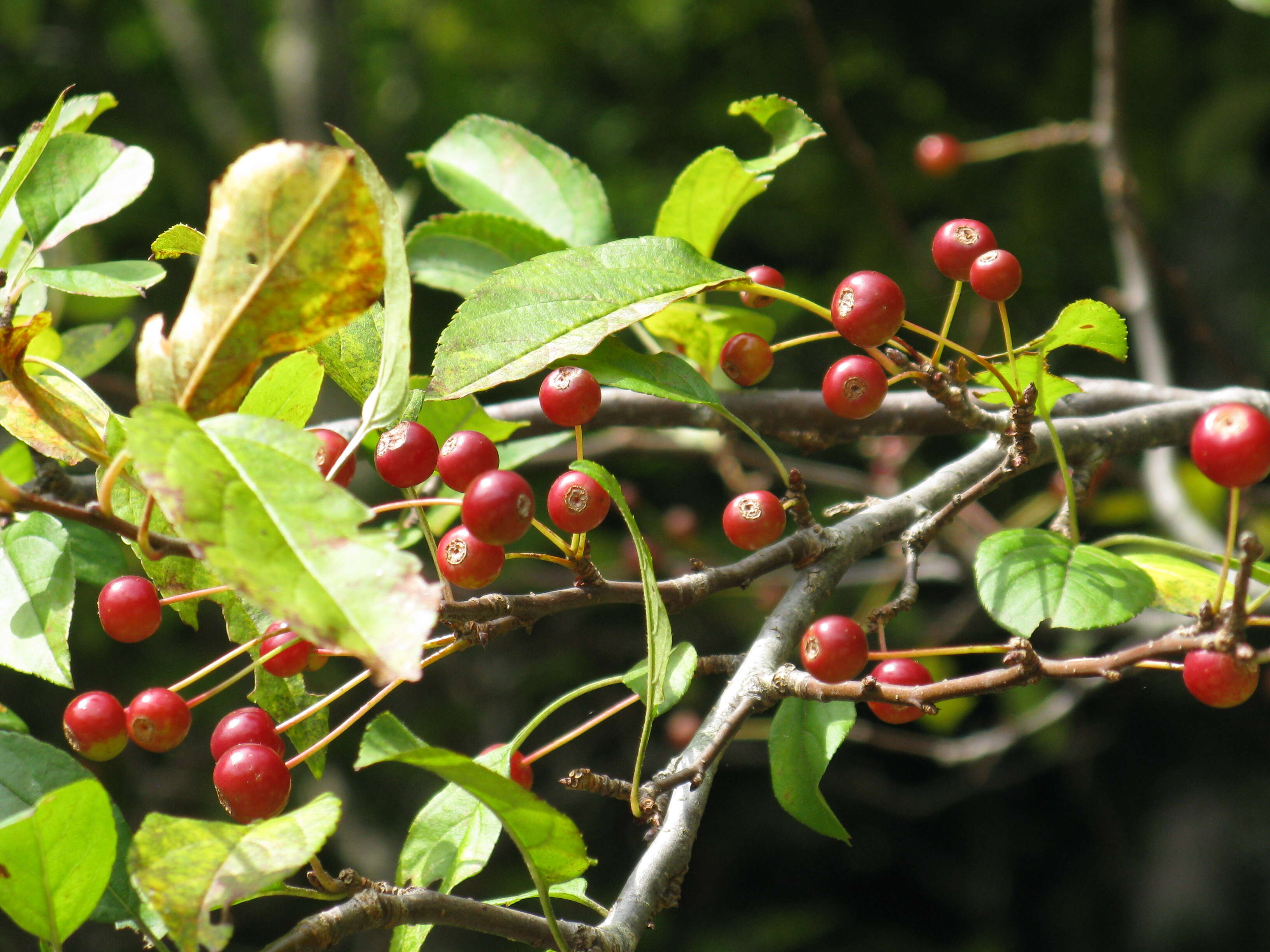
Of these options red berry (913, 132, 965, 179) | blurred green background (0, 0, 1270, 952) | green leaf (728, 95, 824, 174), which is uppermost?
green leaf (728, 95, 824, 174)

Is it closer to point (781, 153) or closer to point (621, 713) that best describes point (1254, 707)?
point (621, 713)

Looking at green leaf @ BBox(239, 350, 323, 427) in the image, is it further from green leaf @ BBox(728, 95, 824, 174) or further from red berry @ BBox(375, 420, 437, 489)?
green leaf @ BBox(728, 95, 824, 174)

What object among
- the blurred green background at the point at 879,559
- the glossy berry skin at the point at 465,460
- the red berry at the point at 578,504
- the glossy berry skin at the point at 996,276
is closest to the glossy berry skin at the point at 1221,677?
the glossy berry skin at the point at 996,276

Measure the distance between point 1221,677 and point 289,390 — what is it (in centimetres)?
83

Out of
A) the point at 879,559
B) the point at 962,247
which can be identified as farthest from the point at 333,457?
the point at 879,559

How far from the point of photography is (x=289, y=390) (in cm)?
98

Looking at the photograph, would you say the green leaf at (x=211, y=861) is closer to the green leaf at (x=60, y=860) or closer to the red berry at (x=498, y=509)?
the green leaf at (x=60, y=860)

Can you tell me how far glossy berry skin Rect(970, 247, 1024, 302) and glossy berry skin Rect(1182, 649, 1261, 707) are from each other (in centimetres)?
36

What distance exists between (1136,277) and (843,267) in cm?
168

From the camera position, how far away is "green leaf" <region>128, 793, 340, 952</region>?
27.0 inches

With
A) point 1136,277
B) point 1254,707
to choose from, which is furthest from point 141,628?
point 1254,707

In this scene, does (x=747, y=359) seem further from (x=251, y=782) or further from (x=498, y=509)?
(x=251, y=782)

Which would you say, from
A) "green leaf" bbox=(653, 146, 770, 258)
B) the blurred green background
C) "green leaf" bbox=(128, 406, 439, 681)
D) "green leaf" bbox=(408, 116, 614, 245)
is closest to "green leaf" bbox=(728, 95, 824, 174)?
"green leaf" bbox=(653, 146, 770, 258)

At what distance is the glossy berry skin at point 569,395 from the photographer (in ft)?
3.13
